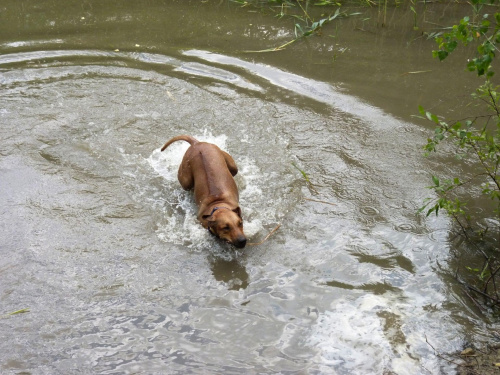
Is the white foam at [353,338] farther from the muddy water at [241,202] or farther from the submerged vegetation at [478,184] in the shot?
the submerged vegetation at [478,184]

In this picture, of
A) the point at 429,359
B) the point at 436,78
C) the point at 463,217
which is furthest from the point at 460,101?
the point at 429,359

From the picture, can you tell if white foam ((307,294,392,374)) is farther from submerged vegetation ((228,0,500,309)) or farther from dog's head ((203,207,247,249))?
dog's head ((203,207,247,249))

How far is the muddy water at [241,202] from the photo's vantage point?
4508 millimetres

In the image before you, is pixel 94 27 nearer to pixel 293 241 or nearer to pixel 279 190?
pixel 279 190

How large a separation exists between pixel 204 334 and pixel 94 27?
712 centimetres

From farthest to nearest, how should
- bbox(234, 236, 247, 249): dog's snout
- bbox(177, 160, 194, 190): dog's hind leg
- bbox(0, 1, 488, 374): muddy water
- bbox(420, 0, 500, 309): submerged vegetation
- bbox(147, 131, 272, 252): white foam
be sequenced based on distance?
bbox(177, 160, 194, 190): dog's hind leg → bbox(147, 131, 272, 252): white foam → bbox(234, 236, 247, 249): dog's snout → bbox(0, 1, 488, 374): muddy water → bbox(420, 0, 500, 309): submerged vegetation

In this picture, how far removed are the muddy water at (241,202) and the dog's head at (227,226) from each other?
0.73ft

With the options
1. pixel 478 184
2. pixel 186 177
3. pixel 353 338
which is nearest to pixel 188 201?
pixel 186 177

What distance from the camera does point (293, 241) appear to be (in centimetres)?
558

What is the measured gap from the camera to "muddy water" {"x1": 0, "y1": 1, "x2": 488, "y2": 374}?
14.8 feet

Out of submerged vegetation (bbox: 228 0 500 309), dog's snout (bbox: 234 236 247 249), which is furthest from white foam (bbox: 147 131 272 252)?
submerged vegetation (bbox: 228 0 500 309)

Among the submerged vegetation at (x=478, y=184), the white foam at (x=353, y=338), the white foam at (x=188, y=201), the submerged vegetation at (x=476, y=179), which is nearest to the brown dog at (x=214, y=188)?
the white foam at (x=188, y=201)

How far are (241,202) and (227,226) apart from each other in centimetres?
88

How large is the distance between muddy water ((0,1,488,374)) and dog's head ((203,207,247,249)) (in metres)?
0.22
